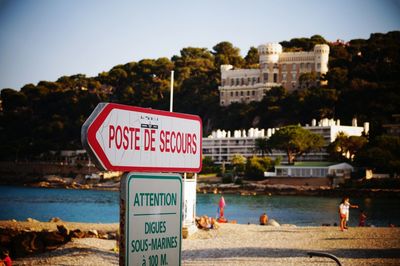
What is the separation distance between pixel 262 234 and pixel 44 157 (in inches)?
3467

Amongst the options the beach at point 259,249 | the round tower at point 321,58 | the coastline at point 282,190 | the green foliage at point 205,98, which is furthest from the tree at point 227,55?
the beach at point 259,249

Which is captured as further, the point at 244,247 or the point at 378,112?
the point at 378,112

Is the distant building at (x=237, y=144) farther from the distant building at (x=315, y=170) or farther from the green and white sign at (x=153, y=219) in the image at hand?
the green and white sign at (x=153, y=219)

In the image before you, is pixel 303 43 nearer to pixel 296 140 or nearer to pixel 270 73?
pixel 270 73

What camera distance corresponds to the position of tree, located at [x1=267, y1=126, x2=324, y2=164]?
286 feet

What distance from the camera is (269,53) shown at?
4628 inches

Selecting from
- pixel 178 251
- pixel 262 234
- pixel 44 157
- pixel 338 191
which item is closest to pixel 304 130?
pixel 338 191

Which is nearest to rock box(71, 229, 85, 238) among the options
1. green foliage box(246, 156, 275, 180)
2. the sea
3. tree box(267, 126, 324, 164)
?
the sea

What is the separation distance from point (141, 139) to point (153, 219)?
0.27m

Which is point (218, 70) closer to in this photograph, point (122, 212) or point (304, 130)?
point (304, 130)

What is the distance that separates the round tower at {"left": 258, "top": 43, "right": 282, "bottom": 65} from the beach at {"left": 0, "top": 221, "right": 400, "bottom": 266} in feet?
331

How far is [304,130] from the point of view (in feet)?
290

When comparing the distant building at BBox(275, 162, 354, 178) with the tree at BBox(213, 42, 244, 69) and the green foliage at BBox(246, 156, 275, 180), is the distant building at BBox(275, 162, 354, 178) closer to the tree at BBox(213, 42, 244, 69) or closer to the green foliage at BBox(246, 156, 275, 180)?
the green foliage at BBox(246, 156, 275, 180)

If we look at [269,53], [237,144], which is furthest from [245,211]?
[269,53]
